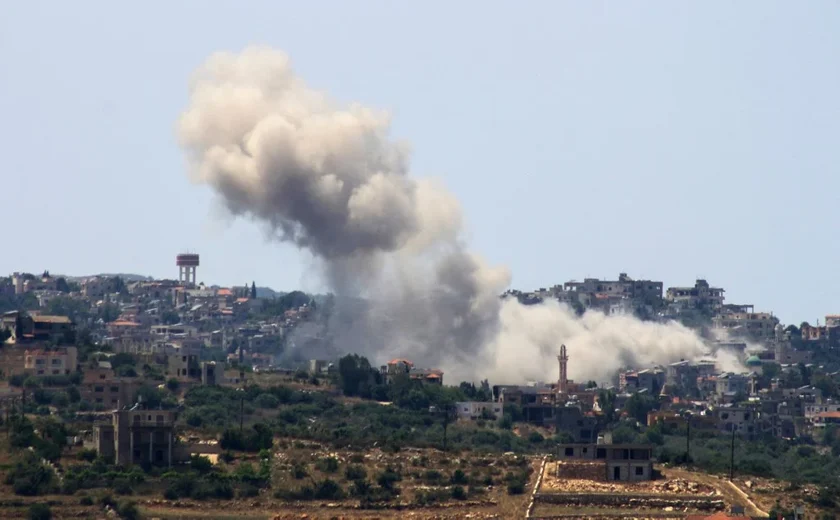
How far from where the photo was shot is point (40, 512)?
2473 inches

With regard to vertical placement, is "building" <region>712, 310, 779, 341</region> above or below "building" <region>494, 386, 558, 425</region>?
above

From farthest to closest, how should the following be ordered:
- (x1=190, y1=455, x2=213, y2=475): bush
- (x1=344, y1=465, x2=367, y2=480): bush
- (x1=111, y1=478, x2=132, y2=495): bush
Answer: (x1=190, y1=455, x2=213, y2=475): bush, (x1=344, y1=465, x2=367, y2=480): bush, (x1=111, y1=478, x2=132, y2=495): bush

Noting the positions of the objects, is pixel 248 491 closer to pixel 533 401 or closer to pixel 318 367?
pixel 533 401

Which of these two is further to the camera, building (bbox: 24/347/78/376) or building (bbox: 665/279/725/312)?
building (bbox: 665/279/725/312)

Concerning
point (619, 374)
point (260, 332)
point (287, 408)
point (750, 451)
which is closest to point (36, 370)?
point (287, 408)

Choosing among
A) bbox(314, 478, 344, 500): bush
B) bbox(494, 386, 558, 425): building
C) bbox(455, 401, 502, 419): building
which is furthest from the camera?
bbox(494, 386, 558, 425): building

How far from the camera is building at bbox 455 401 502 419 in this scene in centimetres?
10419

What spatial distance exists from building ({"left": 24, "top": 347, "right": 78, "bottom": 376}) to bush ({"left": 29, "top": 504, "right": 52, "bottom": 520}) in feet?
119

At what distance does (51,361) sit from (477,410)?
19706 mm

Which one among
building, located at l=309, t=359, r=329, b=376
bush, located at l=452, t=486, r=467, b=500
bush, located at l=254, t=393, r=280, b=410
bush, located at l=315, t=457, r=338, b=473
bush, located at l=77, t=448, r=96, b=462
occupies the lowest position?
bush, located at l=452, t=486, r=467, b=500

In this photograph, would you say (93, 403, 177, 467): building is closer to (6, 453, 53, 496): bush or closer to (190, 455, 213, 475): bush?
(190, 455, 213, 475): bush

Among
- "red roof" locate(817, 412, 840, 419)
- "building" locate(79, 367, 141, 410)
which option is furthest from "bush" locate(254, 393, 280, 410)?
"red roof" locate(817, 412, 840, 419)

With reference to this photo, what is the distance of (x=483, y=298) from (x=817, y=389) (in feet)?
75.1

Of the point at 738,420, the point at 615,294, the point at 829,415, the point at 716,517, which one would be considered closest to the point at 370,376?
the point at 738,420
